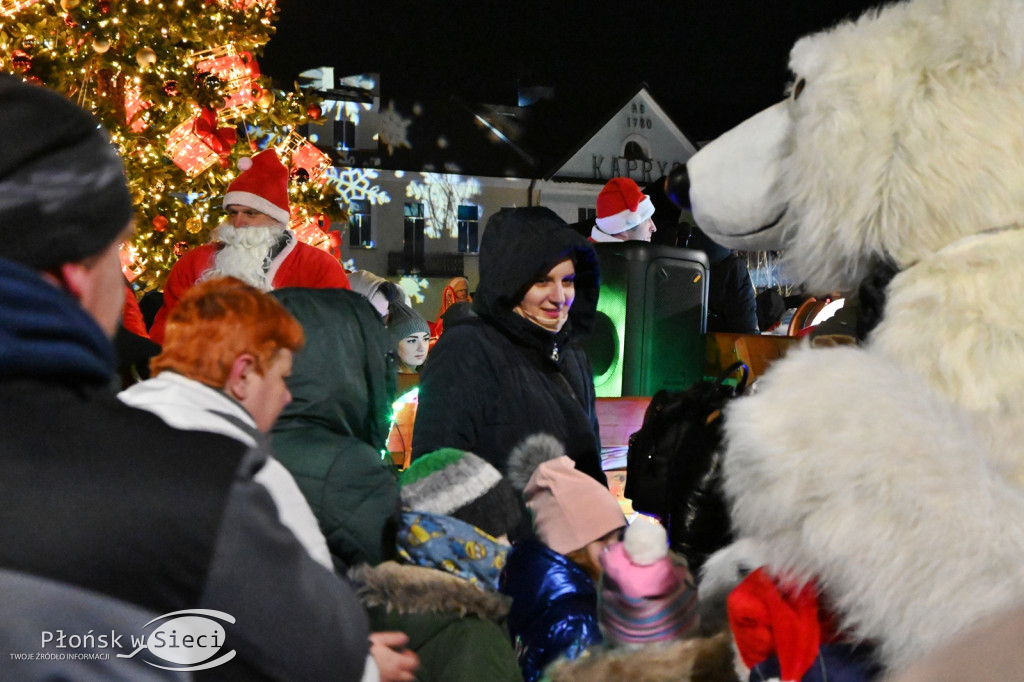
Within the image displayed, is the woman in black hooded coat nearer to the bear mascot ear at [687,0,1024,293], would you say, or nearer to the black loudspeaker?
the bear mascot ear at [687,0,1024,293]

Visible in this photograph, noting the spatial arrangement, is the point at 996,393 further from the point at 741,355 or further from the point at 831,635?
the point at 741,355

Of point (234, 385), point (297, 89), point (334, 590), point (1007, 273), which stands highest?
point (297, 89)

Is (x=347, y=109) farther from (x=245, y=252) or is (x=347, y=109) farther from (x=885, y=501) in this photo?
(x=885, y=501)

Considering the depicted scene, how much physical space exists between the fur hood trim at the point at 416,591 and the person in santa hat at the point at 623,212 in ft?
15.8

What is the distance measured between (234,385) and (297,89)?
6966 millimetres

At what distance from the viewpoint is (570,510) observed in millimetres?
2352

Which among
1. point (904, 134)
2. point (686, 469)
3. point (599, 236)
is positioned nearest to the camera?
point (904, 134)

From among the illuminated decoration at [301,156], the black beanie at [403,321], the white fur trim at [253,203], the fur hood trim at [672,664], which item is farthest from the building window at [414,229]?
the fur hood trim at [672,664]

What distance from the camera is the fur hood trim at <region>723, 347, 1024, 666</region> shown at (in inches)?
47.3

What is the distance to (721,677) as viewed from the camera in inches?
66.7

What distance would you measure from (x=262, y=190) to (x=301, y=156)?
12.0 ft

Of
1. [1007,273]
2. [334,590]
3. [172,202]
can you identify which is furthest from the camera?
[172,202]

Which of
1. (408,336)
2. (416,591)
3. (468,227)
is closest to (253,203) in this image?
(408,336)

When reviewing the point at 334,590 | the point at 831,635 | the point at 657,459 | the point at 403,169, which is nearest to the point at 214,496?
the point at 334,590
